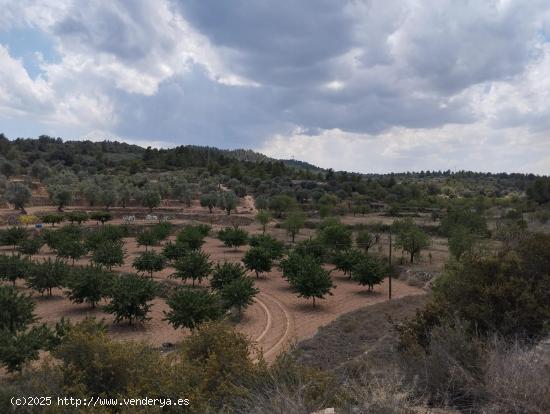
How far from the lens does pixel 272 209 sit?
72.0 m

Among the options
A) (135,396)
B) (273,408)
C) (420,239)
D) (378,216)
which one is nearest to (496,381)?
(273,408)

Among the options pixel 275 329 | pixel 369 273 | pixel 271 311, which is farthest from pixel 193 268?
pixel 369 273

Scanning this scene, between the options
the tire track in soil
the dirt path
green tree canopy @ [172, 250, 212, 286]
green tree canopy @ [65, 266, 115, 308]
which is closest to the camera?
the tire track in soil

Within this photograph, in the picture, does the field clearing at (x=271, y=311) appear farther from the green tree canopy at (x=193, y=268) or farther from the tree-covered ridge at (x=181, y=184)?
the tree-covered ridge at (x=181, y=184)

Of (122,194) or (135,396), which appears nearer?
(135,396)

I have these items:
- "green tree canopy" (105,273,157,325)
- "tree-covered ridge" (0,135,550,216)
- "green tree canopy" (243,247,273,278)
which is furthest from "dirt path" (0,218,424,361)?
"tree-covered ridge" (0,135,550,216)

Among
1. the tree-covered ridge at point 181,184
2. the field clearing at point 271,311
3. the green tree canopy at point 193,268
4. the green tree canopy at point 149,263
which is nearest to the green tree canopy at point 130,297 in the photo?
the field clearing at point 271,311

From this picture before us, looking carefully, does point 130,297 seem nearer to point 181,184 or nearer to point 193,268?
point 193,268

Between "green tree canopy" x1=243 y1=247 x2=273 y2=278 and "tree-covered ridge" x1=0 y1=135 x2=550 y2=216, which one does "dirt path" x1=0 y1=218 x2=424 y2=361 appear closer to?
"green tree canopy" x1=243 y1=247 x2=273 y2=278

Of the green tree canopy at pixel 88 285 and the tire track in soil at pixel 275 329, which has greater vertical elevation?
the green tree canopy at pixel 88 285

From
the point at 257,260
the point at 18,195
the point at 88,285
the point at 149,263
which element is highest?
the point at 18,195

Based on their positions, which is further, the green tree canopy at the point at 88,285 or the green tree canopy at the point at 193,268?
the green tree canopy at the point at 193,268

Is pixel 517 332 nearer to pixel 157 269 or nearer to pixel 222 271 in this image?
pixel 222 271

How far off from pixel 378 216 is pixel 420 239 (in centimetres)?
3820
